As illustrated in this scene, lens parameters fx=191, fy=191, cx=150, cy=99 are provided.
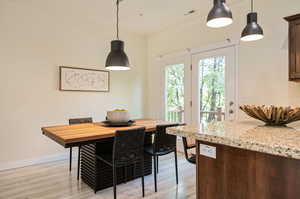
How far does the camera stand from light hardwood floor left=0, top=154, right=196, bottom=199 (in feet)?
7.73

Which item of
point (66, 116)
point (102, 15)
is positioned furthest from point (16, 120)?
point (102, 15)

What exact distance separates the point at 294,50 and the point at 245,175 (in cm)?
210

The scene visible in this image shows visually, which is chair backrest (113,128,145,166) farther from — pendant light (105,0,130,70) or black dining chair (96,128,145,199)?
pendant light (105,0,130,70)

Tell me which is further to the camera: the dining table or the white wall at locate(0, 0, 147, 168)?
the white wall at locate(0, 0, 147, 168)

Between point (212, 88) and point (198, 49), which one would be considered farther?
point (198, 49)

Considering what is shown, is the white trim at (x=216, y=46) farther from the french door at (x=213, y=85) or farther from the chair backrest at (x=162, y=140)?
the chair backrest at (x=162, y=140)

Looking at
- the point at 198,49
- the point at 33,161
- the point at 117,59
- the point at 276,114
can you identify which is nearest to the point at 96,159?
the point at 117,59

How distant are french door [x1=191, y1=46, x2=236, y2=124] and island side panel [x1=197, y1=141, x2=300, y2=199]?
2.35 m

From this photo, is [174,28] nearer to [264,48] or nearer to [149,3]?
[149,3]

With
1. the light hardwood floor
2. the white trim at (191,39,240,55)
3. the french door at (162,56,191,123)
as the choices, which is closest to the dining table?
the light hardwood floor

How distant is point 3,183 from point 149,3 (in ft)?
11.7

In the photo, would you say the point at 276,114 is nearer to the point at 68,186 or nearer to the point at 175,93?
the point at 68,186

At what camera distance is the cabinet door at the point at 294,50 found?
7.66ft

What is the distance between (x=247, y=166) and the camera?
1.03 meters
